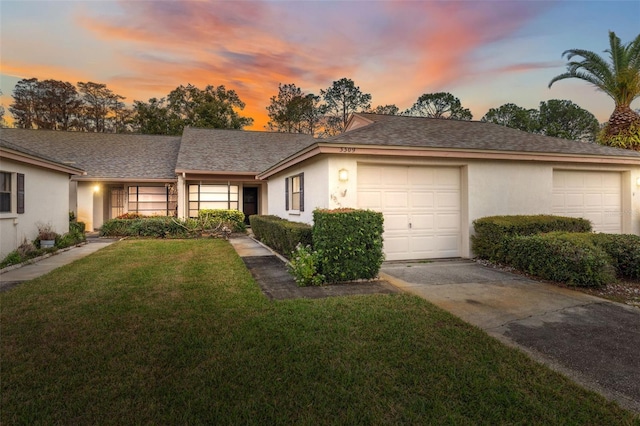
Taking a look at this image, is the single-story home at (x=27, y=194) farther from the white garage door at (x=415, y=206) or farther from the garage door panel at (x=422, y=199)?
the garage door panel at (x=422, y=199)

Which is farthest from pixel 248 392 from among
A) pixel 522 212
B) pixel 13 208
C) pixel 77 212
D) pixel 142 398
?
pixel 77 212

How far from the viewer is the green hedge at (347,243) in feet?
20.2

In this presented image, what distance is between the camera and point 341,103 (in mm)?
33969

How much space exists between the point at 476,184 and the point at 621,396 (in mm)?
6713

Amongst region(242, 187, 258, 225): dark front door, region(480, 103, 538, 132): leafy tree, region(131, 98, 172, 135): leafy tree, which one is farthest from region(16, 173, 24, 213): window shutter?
region(480, 103, 538, 132): leafy tree

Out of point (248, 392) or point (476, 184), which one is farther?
point (476, 184)

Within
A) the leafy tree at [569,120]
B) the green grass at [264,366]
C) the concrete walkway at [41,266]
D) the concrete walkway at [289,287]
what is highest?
the leafy tree at [569,120]

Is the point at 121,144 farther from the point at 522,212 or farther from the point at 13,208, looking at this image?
the point at 522,212

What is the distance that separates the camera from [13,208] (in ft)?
28.6

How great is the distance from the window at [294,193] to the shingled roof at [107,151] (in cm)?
833

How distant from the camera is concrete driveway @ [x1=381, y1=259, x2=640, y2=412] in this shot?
3.07 m

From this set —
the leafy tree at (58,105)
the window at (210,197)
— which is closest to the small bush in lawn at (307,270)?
the window at (210,197)

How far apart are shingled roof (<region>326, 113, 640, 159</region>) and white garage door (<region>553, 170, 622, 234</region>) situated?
79 cm

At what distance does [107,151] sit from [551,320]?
21680 millimetres
